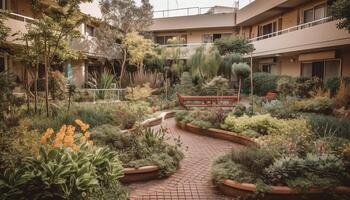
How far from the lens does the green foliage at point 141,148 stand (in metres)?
6.48

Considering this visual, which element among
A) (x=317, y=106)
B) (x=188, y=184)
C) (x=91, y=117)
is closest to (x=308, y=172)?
(x=188, y=184)

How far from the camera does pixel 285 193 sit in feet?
17.1

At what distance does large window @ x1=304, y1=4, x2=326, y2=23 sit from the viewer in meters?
17.8

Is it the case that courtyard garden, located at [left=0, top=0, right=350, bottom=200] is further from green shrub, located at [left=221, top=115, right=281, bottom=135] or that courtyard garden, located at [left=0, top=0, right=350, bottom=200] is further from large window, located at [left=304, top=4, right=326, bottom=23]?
large window, located at [left=304, top=4, right=326, bottom=23]

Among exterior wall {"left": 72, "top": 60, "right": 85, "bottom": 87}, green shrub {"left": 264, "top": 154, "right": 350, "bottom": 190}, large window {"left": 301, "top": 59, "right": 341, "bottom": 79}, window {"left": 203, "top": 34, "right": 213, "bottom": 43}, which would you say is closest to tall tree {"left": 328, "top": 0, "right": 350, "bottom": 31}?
green shrub {"left": 264, "top": 154, "right": 350, "bottom": 190}

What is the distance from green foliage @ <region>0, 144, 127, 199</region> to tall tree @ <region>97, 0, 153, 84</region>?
16.2 metres

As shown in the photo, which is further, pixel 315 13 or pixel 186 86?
pixel 186 86

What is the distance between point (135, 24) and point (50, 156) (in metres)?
19.0

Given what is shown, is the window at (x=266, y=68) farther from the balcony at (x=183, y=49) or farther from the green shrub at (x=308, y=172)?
the green shrub at (x=308, y=172)

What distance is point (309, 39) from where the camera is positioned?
16.3m

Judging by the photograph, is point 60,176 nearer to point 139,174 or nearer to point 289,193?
point 139,174

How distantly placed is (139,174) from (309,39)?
13.7 m

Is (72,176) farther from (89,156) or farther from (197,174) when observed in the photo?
(197,174)

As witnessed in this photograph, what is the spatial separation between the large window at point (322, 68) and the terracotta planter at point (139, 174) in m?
14.0
